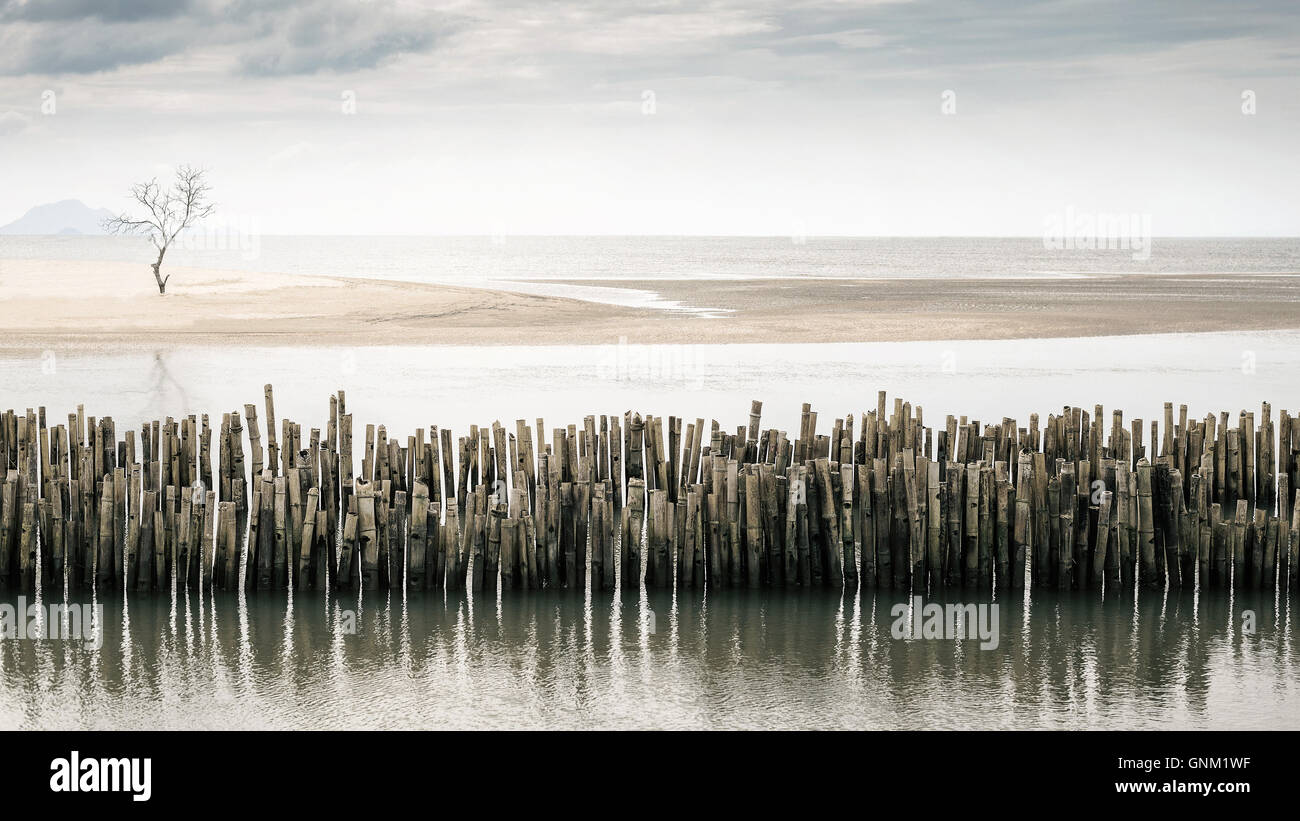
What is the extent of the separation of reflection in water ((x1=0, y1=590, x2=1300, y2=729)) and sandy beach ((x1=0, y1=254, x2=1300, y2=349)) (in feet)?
70.3

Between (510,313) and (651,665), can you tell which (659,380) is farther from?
(510,313)

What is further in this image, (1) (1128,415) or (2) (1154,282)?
(2) (1154,282)

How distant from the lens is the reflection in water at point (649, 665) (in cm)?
848

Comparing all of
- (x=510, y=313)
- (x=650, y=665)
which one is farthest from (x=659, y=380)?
(x=510, y=313)

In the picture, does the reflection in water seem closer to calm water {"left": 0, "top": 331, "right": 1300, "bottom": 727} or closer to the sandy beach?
calm water {"left": 0, "top": 331, "right": 1300, "bottom": 727}

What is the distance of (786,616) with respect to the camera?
10.2 meters

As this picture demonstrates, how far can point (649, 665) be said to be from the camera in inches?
368

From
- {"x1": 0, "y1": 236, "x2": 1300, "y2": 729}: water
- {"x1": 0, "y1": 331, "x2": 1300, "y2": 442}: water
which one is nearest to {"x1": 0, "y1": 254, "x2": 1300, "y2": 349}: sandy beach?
{"x1": 0, "y1": 331, "x2": 1300, "y2": 442}: water

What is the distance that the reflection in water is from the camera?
8484mm

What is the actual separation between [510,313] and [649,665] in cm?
3184
